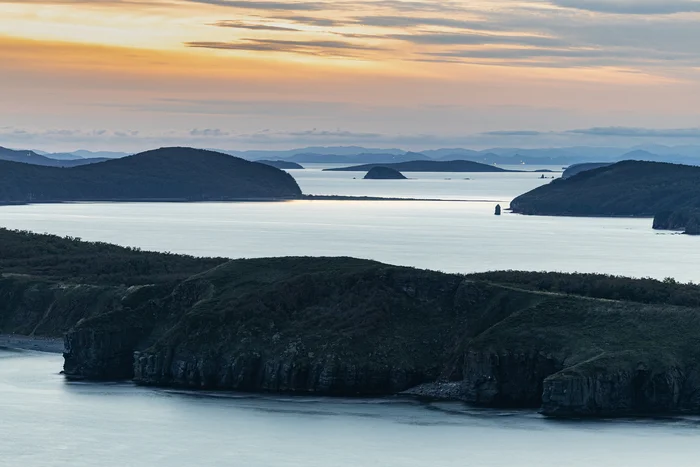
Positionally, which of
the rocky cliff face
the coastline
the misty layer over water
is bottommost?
the misty layer over water

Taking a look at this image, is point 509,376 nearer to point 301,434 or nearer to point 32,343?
point 301,434

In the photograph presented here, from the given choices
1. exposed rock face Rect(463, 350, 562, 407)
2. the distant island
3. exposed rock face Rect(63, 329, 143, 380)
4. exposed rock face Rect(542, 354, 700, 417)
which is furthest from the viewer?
exposed rock face Rect(63, 329, 143, 380)

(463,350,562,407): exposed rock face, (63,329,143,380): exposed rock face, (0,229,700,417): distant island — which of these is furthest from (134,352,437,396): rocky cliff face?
(463,350,562,407): exposed rock face

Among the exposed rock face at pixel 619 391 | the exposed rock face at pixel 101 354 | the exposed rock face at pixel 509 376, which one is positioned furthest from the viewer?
the exposed rock face at pixel 101 354

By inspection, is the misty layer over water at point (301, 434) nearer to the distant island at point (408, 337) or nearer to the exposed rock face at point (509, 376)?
the exposed rock face at point (509, 376)

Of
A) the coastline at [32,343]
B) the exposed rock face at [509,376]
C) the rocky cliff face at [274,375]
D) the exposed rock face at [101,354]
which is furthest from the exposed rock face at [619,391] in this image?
the coastline at [32,343]

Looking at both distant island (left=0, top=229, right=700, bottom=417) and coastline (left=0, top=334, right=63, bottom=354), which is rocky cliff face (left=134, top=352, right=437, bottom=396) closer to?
distant island (left=0, top=229, right=700, bottom=417)
